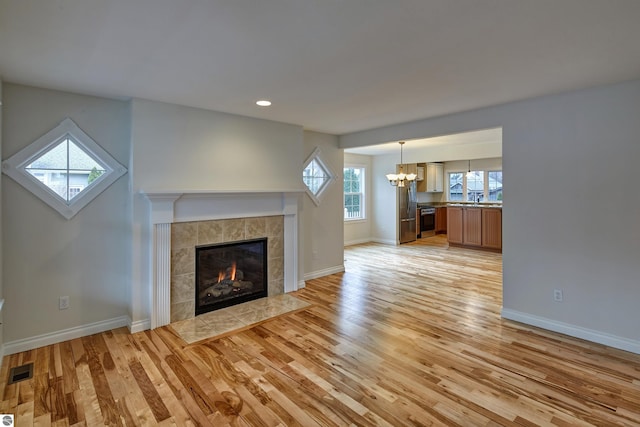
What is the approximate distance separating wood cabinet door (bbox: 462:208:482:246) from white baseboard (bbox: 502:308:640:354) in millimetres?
4419

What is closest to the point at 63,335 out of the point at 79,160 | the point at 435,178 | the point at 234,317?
the point at 234,317

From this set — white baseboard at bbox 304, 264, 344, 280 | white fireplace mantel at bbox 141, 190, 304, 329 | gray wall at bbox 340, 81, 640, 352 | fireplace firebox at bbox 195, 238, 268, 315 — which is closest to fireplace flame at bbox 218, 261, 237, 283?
fireplace firebox at bbox 195, 238, 268, 315

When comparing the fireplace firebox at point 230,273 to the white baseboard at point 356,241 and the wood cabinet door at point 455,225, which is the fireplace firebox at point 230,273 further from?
the wood cabinet door at point 455,225

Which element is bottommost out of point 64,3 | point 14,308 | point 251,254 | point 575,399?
point 575,399

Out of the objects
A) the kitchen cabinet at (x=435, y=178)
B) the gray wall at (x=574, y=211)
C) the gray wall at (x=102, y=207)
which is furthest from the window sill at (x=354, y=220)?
the gray wall at (x=574, y=211)

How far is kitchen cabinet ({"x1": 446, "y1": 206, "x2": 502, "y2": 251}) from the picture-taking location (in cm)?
739

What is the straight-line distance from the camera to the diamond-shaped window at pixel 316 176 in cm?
520

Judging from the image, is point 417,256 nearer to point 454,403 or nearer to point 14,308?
point 454,403

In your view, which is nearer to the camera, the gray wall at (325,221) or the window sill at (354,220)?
the gray wall at (325,221)

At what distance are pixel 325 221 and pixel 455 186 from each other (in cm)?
647

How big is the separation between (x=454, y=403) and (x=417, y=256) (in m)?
5.09

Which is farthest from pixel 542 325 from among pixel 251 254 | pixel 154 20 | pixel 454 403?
pixel 154 20

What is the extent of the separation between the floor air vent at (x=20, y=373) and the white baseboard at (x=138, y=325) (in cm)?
80

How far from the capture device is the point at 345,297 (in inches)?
172
